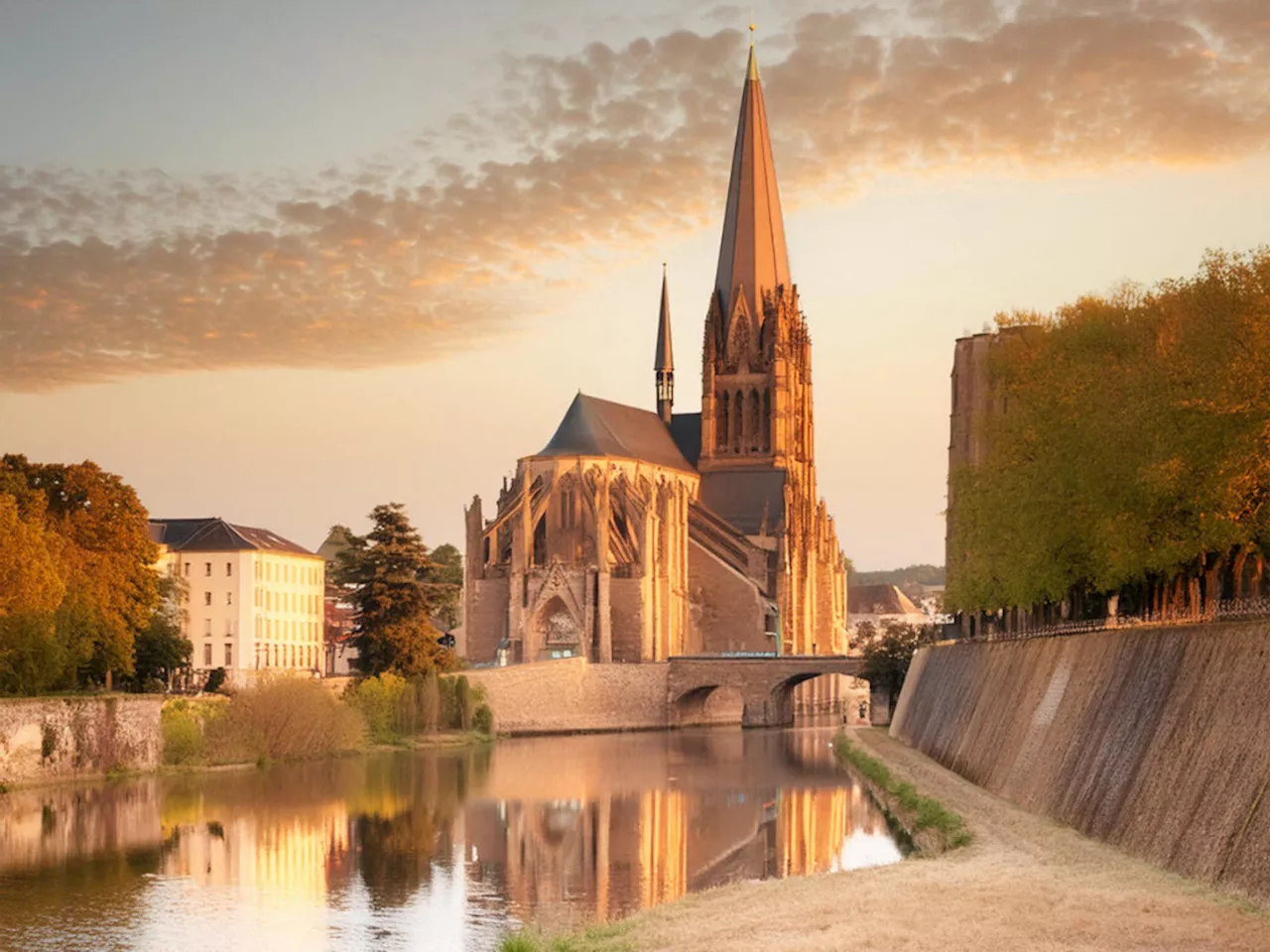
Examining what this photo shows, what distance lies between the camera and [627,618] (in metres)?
106

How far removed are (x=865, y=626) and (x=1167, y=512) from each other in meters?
144

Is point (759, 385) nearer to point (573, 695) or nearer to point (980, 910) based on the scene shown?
point (573, 695)

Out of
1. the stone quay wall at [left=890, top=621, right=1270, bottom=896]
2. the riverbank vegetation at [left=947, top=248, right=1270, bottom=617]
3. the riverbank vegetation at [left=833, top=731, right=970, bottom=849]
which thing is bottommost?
the riverbank vegetation at [left=833, top=731, right=970, bottom=849]

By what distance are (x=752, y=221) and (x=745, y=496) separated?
18230 mm

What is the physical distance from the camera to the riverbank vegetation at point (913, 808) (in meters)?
29.3

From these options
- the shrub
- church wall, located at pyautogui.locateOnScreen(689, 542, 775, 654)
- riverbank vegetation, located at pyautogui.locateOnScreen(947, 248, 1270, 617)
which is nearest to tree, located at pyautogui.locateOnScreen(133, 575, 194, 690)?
the shrub

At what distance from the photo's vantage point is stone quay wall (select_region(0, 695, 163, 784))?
48156mm

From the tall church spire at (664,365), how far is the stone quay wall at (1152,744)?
98.0 meters

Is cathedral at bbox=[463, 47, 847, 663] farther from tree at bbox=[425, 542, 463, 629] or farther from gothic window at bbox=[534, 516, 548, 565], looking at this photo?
tree at bbox=[425, 542, 463, 629]

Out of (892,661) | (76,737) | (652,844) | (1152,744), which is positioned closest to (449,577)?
(892,661)

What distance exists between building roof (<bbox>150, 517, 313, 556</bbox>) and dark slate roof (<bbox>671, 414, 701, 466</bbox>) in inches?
1481

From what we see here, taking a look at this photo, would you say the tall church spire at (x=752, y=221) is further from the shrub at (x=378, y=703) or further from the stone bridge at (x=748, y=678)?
the shrub at (x=378, y=703)

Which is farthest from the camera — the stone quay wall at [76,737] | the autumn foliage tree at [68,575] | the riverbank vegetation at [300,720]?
the riverbank vegetation at [300,720]

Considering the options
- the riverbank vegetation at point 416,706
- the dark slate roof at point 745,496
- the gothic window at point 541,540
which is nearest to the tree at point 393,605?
the riverbank vegetation at point 416,706
